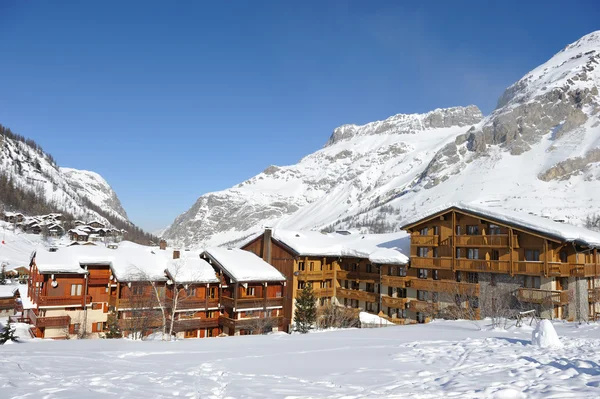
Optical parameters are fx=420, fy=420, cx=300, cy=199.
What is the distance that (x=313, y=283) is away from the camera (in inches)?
1891

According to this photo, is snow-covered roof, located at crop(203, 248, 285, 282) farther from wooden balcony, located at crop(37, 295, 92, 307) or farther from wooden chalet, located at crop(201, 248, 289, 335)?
wooden balcony, located at crop(37, 295, 92, 307)

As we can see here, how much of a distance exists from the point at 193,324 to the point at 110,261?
9.17 metres

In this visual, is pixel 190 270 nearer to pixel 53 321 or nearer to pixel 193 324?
pixel 193 324

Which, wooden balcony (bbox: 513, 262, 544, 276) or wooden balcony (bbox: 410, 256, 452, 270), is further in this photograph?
wooden balcony (bbox: 410, 256, 452, 270)

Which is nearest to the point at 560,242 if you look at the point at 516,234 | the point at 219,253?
the point at 516,234

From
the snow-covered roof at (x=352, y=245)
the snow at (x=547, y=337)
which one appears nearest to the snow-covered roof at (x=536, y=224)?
the snow-covered roof at (x=352, y=245)

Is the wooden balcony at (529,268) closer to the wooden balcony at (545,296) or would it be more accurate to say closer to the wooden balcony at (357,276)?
the wooden balcony at (545,296)

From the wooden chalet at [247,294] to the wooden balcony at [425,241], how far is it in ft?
45.0

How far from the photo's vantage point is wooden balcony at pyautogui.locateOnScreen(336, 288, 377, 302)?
45.2m

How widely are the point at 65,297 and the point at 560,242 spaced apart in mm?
39474

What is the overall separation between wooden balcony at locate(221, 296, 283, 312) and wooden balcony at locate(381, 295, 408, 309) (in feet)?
36.1

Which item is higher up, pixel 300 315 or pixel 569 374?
pixel 569 374

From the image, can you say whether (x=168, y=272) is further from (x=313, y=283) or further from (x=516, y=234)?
(x=516, y=234)

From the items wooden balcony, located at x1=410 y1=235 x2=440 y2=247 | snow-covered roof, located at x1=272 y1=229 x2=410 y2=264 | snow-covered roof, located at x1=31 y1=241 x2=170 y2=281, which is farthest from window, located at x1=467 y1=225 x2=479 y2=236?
snow-covered roof, located at x1=31 y1=241 x2=170 y2=281
